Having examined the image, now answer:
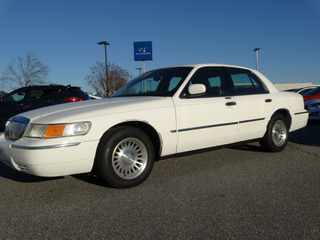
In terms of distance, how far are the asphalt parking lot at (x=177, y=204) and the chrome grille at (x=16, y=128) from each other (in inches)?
26.0

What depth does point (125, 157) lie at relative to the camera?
335 cm

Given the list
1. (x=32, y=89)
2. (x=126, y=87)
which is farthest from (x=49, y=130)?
(x=32, y=89)

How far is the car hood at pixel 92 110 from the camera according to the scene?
10.0ft

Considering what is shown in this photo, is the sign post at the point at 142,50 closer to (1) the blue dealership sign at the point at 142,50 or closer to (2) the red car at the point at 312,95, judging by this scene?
(1) the blue dealership sign at the point at 142,50

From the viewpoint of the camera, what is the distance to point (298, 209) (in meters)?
2.63

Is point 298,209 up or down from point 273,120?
down

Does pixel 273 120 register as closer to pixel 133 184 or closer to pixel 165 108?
pixel 165 108

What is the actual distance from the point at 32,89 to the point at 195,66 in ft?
22.2

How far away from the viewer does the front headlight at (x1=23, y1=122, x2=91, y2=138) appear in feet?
9.70

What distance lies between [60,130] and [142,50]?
24.1 meters

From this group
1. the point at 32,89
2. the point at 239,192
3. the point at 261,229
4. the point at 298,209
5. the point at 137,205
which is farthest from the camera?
the point at 32,89

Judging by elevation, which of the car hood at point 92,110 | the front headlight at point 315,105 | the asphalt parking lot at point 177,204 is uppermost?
the car hood at point 92,110

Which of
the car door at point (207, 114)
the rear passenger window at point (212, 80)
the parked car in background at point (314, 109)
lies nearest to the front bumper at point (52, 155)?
the car door at point (207, 114)

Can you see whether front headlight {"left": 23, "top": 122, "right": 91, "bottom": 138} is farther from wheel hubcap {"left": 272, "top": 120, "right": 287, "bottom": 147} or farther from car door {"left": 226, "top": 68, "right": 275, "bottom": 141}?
wheel hubcap {"left": 272, "top": 120, "right": 287, "bottom": 147}
